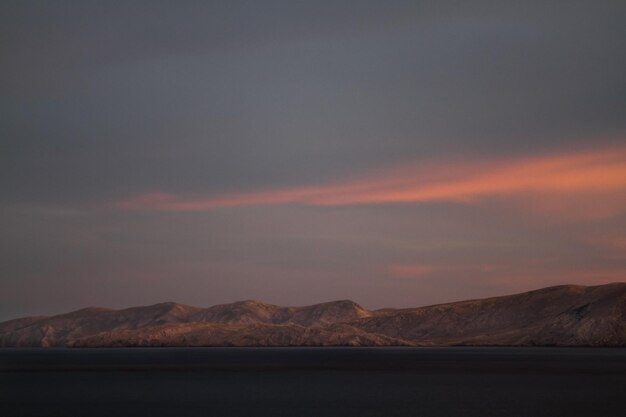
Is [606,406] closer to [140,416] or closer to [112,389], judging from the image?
[140,416]

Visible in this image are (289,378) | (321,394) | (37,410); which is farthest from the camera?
(289,378)

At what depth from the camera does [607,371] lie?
509ft

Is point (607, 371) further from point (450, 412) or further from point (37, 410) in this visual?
point (37, 410)

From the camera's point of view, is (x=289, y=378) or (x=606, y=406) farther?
(x=289, y=378)

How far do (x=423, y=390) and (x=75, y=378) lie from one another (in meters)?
68.0

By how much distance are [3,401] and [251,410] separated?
3092 cm

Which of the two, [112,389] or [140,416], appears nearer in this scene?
[140,416]

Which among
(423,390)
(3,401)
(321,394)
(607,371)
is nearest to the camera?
(3,401)

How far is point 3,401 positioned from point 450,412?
5043 centimetres

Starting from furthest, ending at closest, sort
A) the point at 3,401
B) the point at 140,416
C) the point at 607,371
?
the point at 607,371 → the point at 3,401 → the point at 140,416

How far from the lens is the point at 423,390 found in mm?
113625

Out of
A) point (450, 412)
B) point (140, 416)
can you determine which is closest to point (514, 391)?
point (450, 412)

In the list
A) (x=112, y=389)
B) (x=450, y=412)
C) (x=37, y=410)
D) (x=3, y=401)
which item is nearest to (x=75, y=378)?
(x=112, y=389)

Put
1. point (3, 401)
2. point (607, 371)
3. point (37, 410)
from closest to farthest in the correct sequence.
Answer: point (37, 410), point (3, 401), point (607, 371)
